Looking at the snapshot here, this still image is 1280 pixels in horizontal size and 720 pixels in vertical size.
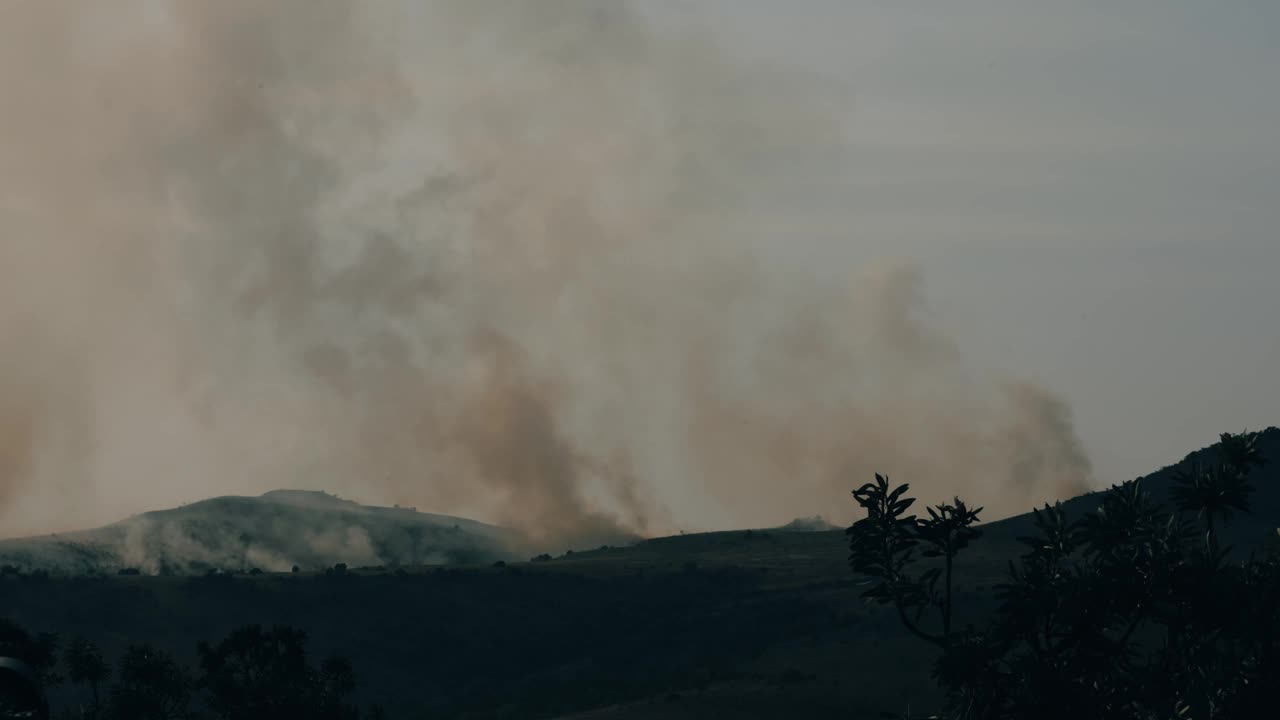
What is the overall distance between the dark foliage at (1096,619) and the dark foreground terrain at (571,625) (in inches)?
3117

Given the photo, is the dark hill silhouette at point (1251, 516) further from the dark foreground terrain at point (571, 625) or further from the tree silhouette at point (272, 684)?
the tree silhouette at point (272, 684)

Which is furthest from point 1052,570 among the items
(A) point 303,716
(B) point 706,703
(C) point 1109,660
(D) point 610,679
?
(D) point 610,679

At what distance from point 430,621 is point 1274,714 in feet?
444

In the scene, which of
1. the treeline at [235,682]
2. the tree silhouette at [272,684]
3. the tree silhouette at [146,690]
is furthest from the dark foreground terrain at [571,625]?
the tree silhouette at [272,684]

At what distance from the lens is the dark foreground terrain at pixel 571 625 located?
5369 inches

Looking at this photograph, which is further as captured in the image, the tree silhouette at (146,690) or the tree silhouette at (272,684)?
the tree silhouette at (146,690)

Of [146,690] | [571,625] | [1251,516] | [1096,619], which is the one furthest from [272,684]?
[1251,516]

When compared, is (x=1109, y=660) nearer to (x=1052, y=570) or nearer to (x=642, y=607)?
(x=1052, y=570)

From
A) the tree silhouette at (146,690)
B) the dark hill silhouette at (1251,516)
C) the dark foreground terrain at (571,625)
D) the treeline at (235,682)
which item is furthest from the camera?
the dark hill silhouette at (1251,516)

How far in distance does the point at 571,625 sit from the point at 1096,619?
131 metres

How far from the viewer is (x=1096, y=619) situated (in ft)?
144

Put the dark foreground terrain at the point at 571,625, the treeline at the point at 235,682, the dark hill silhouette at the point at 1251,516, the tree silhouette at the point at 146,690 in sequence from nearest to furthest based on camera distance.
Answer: the treeline at the point at 235,682
the tree silhouette at the point at 146,690
the dark foreground terrain at the point at 571,625
the dark hill silhouette at the point at 1251,516

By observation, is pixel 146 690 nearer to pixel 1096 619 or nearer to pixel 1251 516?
pixel 1096 619

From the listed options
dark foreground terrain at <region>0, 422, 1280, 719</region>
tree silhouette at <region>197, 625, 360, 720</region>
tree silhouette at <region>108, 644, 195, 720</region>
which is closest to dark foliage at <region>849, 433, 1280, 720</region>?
tree silhouette at <region>197, 625, 360, 720</region>
